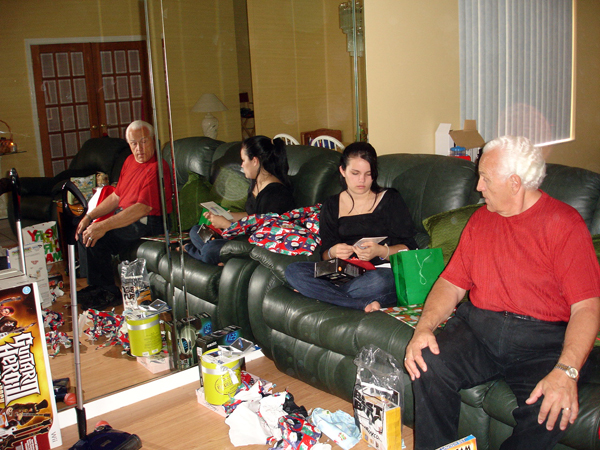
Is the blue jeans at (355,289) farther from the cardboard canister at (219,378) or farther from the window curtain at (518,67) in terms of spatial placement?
the window curtain at (518,67)

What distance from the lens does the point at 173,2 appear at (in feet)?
7.76

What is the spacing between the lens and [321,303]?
7.40 feet

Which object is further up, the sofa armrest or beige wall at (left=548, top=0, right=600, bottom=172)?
beige wall at (left=548, top=0, right=600, bottom=172)

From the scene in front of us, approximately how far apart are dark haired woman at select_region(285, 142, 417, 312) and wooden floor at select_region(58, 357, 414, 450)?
418 mm

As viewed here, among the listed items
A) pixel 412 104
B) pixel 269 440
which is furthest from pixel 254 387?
pixel 412 104

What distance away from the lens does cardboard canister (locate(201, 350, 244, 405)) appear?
7.20 feet

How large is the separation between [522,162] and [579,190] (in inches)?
18.4

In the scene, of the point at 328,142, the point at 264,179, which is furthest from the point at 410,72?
the point at 264,179

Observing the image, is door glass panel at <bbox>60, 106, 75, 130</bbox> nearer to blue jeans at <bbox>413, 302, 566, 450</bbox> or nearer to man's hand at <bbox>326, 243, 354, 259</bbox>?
man's hand at <bbox>326, 243, 354, 259</bbox>

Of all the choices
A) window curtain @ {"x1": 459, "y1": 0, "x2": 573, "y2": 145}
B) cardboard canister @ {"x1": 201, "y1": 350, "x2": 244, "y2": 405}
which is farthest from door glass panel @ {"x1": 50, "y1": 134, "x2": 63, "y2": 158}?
window curtain @ {"x1": 459, "y1": 0, "x2": 573, "y2": 145}

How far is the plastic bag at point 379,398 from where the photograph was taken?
5.91 feet

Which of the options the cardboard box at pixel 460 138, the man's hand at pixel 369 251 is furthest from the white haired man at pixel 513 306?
the cardboard box at pixel 460 138

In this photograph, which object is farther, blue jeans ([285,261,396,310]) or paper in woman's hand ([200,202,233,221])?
paper in woman's hand ([200,202,233,221])

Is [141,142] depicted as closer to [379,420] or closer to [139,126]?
[139,126]
